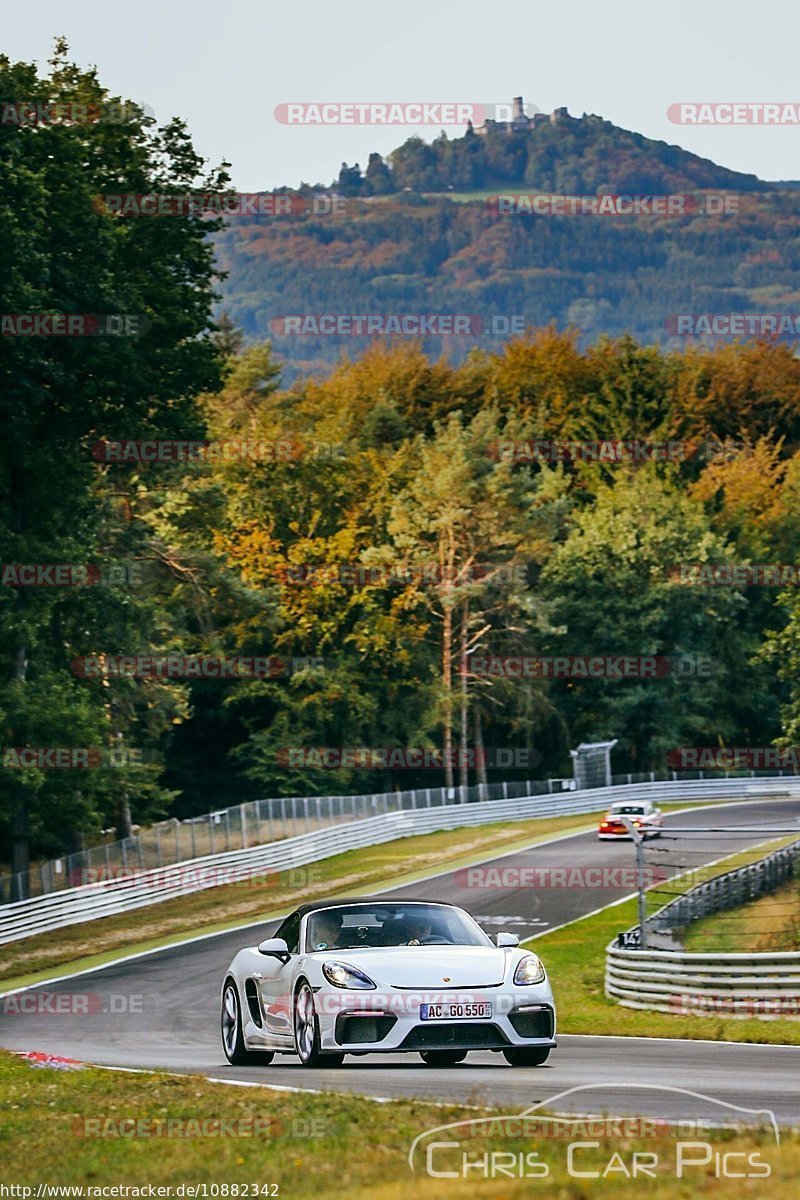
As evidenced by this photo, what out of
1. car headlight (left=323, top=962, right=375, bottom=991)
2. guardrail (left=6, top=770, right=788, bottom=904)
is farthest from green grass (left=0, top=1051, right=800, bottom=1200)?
guardrail (left=6, top=770, right=788, bottom=904)

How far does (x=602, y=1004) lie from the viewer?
26.1 metres

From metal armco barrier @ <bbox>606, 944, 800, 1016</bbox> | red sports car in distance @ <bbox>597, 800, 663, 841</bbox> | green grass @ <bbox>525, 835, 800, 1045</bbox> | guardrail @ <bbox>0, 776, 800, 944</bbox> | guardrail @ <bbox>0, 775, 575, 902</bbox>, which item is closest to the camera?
green grass @ <bbox>525, 835, 800, 1045</bbox>

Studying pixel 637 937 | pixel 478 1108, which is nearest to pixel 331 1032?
pixel 478 1108

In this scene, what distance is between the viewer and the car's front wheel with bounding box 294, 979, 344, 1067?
13.5m

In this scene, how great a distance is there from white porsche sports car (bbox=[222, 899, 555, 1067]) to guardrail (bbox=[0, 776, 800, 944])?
26269mm

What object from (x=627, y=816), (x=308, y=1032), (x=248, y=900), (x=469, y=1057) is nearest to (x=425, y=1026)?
(x=308, y=1032)

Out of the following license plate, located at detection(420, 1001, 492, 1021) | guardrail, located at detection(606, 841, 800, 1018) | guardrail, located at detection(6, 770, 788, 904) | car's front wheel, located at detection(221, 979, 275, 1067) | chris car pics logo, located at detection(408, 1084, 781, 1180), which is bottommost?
guardrail, located at detection(6, 770, 788, 904)

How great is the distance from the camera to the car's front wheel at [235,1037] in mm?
15398

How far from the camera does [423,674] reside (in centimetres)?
7931

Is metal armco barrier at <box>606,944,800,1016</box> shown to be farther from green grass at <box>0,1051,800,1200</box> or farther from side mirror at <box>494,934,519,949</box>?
green grass at <box>0,1051,800,1200</box>

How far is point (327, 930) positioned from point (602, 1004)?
12.7 meters

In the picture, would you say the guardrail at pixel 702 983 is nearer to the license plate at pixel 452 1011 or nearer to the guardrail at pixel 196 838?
the license plate at pixel 452 1011

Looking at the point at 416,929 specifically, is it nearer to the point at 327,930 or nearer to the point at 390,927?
the point at 390,927

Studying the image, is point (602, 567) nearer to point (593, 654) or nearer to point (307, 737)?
point (593, 654)
